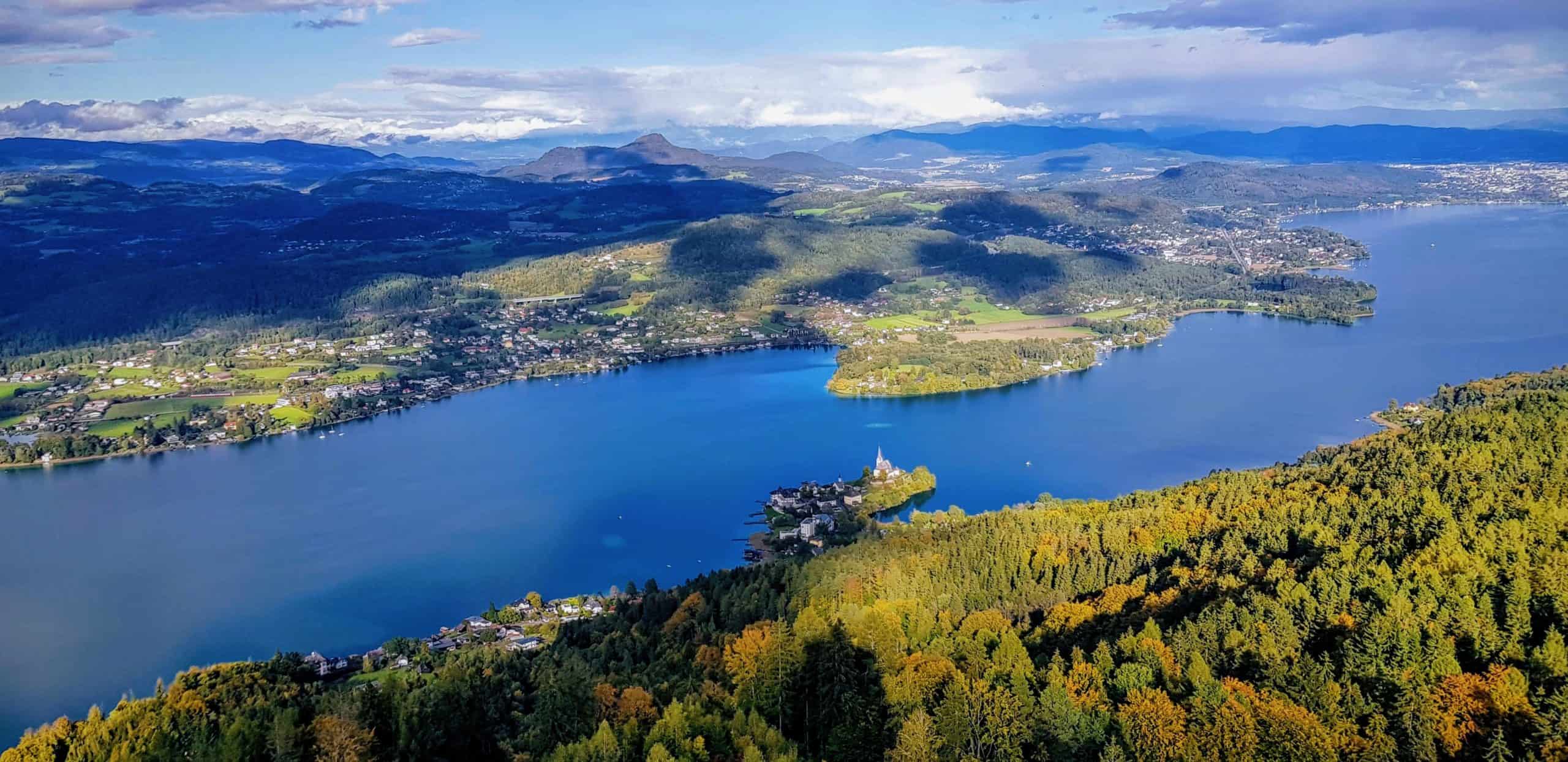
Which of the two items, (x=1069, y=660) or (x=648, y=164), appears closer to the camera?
(x=1069, y=660)

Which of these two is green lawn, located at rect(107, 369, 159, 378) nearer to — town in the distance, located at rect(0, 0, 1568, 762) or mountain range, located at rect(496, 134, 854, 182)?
town in the distance, located at rect(0, 0, 1568, 762)

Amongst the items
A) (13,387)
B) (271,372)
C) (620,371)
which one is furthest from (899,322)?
(13,387)

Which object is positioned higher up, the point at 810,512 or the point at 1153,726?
the point at 1153,726

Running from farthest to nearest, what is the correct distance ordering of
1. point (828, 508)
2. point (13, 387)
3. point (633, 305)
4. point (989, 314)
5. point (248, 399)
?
point (633, 305) < point (989, 314) < point (13, 387) < point (248, 399) < point (828, 508)

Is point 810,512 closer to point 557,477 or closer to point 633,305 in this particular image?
point 557,477

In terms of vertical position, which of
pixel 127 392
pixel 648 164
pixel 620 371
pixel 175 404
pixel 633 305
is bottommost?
pixel 620 371

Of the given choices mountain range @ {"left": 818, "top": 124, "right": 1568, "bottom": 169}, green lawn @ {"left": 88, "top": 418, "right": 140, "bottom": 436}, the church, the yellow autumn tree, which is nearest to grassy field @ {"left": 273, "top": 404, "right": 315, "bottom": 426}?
green lawn @ {"left": 88, "top": 418, "right": 140, "bottom": 436}

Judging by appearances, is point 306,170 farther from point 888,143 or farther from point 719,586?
point 719,586

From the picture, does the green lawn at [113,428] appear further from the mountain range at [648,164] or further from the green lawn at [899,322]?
the mountain range at [648,164]
